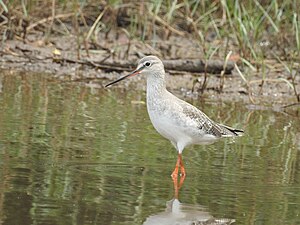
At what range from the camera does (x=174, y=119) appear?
335 inches

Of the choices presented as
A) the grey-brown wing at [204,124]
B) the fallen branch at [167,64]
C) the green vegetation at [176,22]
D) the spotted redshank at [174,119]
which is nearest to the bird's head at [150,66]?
the spotted redshank at [174,119]

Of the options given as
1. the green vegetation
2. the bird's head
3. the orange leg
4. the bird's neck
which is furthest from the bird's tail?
the green vegetation

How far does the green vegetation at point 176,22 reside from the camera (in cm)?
1429

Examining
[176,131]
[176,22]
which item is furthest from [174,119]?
[176,22]

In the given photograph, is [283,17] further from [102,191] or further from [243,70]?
[102,191]

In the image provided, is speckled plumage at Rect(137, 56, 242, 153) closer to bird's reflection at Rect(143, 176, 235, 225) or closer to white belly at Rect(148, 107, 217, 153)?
white belly at Rect(148, 107, 217, 153)

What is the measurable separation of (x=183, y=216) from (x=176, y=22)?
387 inches

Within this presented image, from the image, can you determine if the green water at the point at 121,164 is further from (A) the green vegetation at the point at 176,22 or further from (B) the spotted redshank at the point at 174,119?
(A) the green vegetation at the point at 176,22

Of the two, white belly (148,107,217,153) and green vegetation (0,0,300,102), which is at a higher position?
green vegetation (0,0,300,102)

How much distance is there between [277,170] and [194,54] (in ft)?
22.2

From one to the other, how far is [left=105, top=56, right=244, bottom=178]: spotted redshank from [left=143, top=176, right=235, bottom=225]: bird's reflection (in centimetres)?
108

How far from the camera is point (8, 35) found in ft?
48.5

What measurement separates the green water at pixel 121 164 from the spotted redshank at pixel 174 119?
260 millimetres

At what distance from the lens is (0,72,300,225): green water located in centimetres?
692
